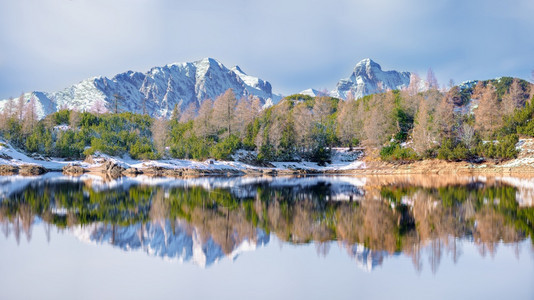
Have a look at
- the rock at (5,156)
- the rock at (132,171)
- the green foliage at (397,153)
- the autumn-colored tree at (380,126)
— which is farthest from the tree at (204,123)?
the green foliage at (397,153)

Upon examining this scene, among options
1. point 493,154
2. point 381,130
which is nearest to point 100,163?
point 381,130

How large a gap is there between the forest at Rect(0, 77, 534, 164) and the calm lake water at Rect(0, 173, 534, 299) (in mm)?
46948

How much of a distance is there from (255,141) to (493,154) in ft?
127

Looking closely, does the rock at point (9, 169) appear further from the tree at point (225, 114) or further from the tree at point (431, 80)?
the tree at point (431, 80)

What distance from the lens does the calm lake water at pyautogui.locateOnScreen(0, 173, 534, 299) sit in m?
6.97

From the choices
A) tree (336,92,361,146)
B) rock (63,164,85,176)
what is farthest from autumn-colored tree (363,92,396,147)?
rock (63,164,85,176)

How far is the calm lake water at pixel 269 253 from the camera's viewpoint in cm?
697

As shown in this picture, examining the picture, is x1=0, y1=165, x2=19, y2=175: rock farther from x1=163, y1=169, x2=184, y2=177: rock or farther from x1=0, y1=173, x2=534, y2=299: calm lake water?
A: x1=0, y1=173, x2=534, y2=299: calm lake water

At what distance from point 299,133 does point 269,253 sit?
211 feet

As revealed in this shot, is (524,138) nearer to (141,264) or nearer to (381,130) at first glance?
(381,130)

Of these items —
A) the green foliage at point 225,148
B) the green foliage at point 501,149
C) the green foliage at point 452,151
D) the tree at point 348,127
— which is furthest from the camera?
the tree at point 348,127

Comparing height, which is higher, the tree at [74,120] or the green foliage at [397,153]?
the tree at [74,120]

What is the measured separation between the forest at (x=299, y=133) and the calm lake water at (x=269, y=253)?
4695 centimetres

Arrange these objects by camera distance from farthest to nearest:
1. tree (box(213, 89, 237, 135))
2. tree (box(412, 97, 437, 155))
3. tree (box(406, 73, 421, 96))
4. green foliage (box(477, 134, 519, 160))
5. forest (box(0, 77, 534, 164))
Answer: tree (box(406, 73, 421, 96)), tree (box(213, 89, 237, 135)), tree (box(412, 97, 437, 155)), forest (box(0, 77, 534, 164)), green foliage (box(477, 134, 519, 160))
